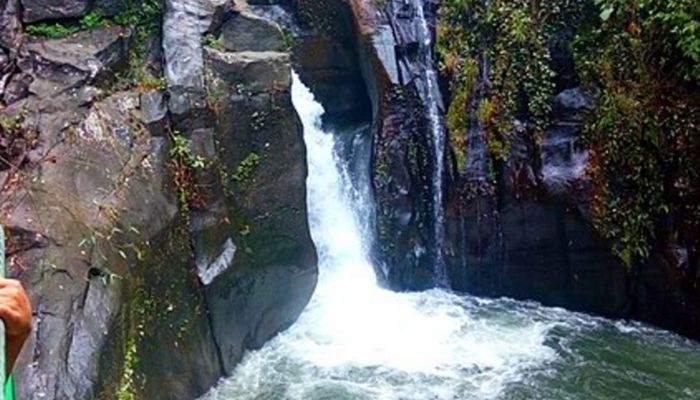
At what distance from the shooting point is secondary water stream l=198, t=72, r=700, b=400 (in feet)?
20.7

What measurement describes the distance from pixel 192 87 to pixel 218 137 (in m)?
0.54

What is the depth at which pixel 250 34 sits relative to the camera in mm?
7367

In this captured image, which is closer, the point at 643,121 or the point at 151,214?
the point at 151,214

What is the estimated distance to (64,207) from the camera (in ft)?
16.7

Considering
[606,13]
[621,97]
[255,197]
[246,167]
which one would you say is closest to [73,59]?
[246,167]

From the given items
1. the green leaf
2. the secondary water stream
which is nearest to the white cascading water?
the secondary water stream

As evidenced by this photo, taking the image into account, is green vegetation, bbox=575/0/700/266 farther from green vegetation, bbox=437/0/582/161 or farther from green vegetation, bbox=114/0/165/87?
green vegetation, bbox=114/0/165/87

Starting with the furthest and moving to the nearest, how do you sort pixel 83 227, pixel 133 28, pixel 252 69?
pixel 252 69, pixel 133 28, pixel 83 227

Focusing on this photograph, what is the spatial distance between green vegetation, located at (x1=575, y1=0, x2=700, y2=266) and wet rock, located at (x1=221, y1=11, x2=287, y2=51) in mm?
3631

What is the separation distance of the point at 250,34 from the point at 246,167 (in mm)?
1555

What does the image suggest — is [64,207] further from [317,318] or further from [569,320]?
[569,320]

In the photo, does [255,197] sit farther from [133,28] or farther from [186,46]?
[133,28]

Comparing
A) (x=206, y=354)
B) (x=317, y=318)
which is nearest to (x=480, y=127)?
(x=317, y=318)

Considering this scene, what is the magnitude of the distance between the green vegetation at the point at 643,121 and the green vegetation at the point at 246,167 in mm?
3894
